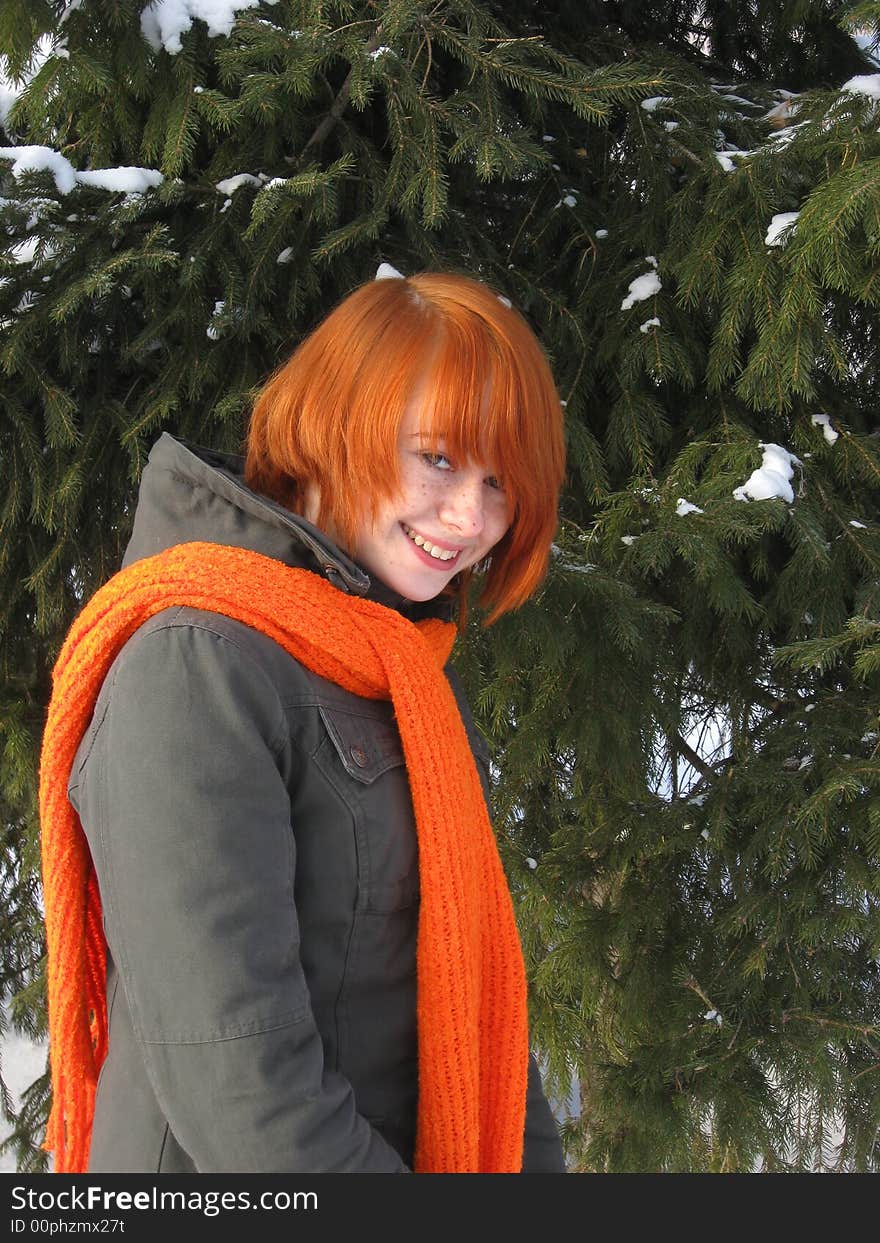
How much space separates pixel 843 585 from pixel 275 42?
59.6 inches

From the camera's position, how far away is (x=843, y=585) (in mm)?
2289

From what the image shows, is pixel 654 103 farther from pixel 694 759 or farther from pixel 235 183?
pixel 694 759

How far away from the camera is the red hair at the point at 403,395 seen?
1.30 metres

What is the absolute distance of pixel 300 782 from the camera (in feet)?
3.98

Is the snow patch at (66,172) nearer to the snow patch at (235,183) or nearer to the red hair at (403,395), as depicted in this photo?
the snow patch at (235,183)

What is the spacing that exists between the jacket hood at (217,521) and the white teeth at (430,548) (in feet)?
0.26

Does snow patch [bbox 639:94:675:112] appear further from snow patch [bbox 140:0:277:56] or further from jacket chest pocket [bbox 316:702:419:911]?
jacket chest pocket [bbox 316:702:419:911]

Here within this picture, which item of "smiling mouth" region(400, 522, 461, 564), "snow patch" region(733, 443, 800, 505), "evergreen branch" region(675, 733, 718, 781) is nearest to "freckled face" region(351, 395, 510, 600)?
"smiling mouth" region(400, 522, 461, 564)

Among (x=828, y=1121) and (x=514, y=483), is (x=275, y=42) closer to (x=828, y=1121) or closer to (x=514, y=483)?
(x=514, y=483)

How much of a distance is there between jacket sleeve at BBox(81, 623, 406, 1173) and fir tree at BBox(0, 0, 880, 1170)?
94 centimetres

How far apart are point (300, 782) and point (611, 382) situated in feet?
4.97

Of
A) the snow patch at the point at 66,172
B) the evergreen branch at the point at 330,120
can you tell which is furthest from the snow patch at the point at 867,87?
the snow patch at the point at 66,172

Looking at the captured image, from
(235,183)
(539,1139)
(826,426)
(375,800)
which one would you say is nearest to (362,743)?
(375,800)

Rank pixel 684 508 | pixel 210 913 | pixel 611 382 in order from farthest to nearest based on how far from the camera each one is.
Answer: pixel 611 382 < pixel 684 508 < pixel 210 913
